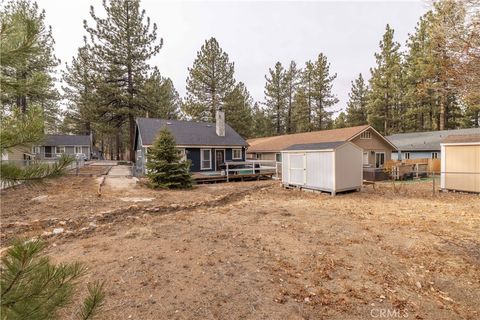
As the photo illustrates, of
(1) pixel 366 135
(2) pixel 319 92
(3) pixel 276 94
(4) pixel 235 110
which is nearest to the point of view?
(1) pixel 366 135

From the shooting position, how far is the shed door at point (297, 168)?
13438 millimetres

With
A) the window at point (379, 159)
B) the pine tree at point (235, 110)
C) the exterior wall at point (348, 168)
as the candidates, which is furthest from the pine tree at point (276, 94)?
the exterior wall at point (348, 168)

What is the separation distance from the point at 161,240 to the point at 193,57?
1288 inches

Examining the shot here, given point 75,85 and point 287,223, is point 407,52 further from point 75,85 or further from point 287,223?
point 75,85

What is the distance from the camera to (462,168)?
39.9 feet

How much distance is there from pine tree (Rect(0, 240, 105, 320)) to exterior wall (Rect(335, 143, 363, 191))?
11572 mm

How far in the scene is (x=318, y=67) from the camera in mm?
37781

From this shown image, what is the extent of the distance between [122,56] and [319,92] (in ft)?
86.4

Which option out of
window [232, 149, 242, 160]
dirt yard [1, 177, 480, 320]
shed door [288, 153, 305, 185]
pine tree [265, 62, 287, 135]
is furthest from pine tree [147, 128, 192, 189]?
pine tree [265, 62, 287, 135]

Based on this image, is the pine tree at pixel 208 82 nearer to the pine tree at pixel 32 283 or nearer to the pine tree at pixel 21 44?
the pine tree at pixel 21 44

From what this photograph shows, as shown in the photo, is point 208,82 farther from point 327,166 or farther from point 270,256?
point 270,256

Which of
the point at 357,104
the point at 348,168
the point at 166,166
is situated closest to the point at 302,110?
the point at 357,104

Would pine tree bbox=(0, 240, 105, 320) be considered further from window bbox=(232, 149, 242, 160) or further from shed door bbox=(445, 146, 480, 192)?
window bbox=(232, 149, 242, 160)

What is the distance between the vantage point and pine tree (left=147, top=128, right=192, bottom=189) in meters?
14.3
